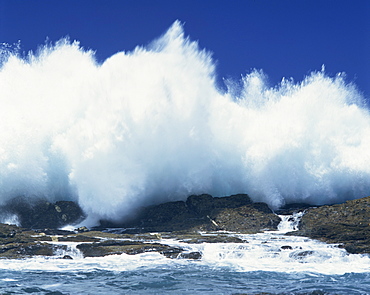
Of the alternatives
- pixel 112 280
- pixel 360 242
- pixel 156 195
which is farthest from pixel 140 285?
pixel 156 195

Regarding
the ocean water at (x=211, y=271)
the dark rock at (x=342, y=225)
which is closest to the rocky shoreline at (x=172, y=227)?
the dark rock at (x=342, y=225)

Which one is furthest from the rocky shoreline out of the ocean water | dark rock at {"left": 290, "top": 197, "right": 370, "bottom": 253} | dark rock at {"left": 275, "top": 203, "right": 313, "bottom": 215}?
the ocean water

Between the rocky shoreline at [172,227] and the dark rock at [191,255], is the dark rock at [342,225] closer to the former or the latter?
the rocky shoreline at [172,227]

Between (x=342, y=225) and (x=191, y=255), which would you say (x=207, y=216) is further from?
(x=191, y=255)

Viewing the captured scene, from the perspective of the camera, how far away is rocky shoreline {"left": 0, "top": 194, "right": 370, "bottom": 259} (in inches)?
963

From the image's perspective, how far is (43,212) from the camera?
125 feet

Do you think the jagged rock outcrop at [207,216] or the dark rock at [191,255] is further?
the jagged rock outcrop at [207,216]

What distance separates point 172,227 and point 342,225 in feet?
45.3

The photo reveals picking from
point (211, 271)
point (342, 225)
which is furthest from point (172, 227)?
point (211, 271)

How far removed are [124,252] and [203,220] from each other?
41.2ft

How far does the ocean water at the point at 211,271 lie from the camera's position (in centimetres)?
1619

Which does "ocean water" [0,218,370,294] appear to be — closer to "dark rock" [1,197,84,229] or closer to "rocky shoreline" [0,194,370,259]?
"rocky shoreline" [0,194,370,259]

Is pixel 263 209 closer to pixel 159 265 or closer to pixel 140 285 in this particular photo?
pixel 159 265

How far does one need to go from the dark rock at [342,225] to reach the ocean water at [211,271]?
4.46ft
